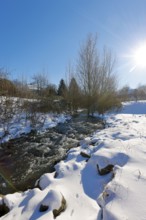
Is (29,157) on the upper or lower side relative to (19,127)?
lower

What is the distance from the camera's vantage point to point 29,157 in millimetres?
6023

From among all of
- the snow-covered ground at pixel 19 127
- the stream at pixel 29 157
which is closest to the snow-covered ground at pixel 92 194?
the stream at pixel 29 157

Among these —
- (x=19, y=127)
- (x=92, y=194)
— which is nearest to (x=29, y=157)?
(x=92, y=194)

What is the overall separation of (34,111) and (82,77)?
6943 mm

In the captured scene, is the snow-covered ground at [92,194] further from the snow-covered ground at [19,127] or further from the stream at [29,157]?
the snow-covered ground at [19,127]

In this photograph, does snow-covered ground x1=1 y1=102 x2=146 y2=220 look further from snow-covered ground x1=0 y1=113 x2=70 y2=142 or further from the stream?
snow-covered ground x1=0 y1=113 x2=70 y2=142

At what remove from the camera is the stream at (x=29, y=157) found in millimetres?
4520

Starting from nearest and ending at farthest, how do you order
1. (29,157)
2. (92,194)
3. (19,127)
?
(92,194), (29,157), (19,127)

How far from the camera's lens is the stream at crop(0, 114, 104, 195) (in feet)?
14.8

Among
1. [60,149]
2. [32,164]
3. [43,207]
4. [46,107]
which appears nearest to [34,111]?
[46,107]

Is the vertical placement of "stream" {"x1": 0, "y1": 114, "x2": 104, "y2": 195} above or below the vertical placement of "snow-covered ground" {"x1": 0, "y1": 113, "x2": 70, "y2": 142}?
A: below

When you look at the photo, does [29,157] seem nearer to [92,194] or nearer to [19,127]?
[92,194]

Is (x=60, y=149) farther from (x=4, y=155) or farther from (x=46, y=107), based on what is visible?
(x=46, y=107)

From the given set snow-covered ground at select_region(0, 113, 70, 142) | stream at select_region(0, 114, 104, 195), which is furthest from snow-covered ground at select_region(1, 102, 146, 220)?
snow-covered ground at select_region(0, 113, 70, 142)
